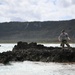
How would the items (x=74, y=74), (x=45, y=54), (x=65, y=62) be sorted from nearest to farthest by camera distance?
1. (x=74, y=74)
2. (x=65, y=62)
3. (x=45, y=54)

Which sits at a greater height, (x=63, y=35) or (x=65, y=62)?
(x=63, y=35)

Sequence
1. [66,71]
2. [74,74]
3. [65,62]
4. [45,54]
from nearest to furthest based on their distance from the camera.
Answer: [74,74]
[66,71]
[65,62]
[45,54]

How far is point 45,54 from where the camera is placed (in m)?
26.9

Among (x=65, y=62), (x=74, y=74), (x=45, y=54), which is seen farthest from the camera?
(x=45, y=54)

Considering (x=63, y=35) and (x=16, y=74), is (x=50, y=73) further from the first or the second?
(x=63, y=35)

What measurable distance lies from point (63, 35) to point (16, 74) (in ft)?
33.2

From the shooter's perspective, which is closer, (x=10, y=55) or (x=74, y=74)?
(x=74, y=74)

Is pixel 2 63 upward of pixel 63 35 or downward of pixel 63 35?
downward

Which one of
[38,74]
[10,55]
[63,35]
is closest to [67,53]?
[63,35]

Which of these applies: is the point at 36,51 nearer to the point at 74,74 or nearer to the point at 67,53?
the point at 67,53

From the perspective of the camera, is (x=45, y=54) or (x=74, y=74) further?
(x=45, y=54)

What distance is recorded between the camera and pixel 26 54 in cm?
2856

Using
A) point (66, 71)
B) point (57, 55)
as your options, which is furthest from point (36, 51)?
point (66, 71)

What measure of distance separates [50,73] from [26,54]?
9673 millimetres
